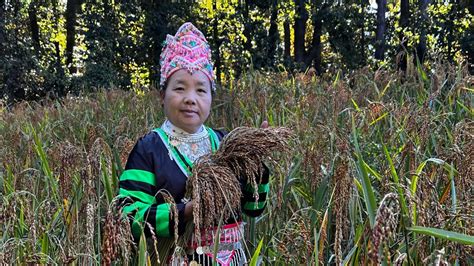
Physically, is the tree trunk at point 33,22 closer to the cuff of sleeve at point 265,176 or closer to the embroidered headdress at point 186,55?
the embroidered headdress at point 186,55

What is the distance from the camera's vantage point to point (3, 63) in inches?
448

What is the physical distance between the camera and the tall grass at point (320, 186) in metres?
1.10

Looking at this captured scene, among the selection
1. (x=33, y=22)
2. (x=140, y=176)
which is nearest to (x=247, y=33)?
(x=33, y=22)

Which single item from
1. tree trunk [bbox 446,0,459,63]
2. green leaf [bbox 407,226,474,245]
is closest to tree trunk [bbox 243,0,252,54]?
tree trunk [bbox 446,0,459,63]

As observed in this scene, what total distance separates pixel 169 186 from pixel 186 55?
432 millimetres

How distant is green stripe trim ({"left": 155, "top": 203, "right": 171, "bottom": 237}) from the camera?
146cm

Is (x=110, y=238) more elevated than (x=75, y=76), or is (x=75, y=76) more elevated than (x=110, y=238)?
(x=75, y=76)

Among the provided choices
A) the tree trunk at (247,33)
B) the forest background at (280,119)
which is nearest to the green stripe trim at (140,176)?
the forest background at (280,119)

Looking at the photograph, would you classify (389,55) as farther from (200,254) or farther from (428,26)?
(200,254)

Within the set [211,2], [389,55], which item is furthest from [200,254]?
[211,2]

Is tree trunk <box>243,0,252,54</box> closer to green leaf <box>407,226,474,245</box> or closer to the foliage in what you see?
the foliage

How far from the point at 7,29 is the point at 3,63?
1326mm

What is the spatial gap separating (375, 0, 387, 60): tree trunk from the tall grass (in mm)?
6160

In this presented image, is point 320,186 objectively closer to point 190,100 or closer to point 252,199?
point 252,199
